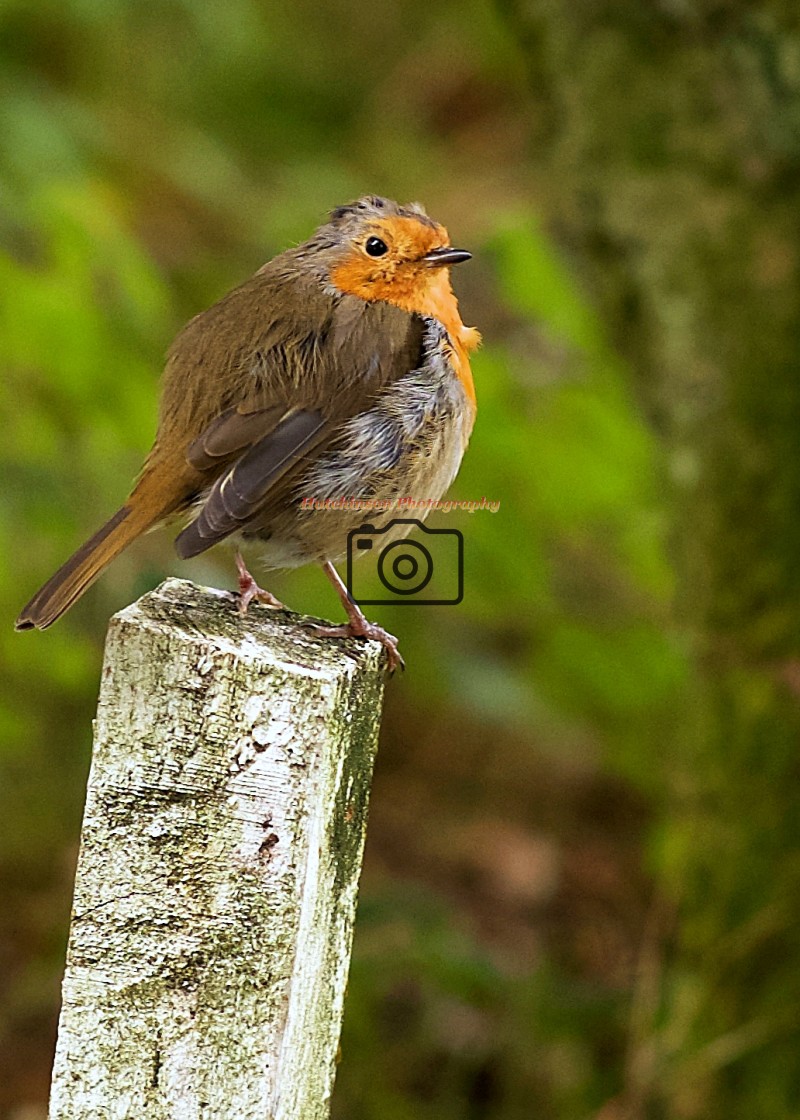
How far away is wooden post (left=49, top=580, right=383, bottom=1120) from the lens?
1.74m

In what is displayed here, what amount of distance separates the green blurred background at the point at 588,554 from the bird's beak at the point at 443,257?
33.0 inches

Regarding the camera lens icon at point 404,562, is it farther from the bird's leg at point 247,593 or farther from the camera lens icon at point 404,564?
the bird's leg at point 247,593

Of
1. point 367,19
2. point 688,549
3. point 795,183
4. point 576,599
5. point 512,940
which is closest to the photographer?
point 795,183

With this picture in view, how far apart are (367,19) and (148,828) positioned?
376 inches

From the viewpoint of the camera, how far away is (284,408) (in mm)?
2711

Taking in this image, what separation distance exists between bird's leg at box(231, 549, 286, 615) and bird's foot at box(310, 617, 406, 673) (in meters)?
0.10

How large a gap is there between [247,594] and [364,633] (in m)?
0.19

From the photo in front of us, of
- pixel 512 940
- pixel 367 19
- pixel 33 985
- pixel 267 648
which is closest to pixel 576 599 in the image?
pixel 512 940

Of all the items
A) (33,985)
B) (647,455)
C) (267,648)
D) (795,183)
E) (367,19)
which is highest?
(367,19)

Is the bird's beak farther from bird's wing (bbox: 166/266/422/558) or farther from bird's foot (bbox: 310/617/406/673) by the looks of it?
bird's foot (bbox: 310/617/406/673)

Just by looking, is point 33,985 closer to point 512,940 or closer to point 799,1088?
point 512,940

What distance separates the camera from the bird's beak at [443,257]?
3021mm

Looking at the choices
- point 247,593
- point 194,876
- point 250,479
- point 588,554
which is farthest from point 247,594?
point 588,554

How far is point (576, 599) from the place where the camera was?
4.94 metres
